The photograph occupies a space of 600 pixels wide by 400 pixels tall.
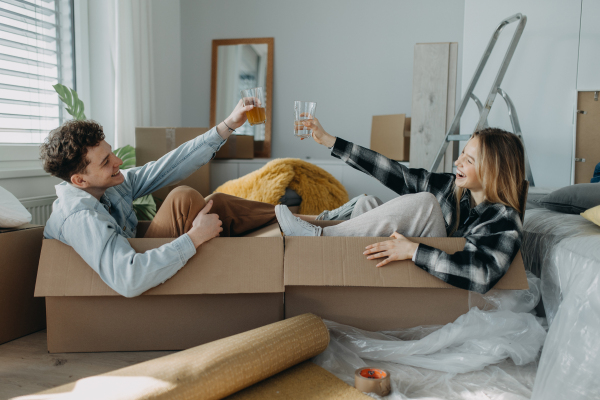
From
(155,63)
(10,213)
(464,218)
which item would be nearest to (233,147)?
(155,63)

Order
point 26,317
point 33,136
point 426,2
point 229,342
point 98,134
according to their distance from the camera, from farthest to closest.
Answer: point 426,2, point 33,136, point 26,317, point 98,134, point 229,342

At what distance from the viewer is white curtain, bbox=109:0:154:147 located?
2.90m

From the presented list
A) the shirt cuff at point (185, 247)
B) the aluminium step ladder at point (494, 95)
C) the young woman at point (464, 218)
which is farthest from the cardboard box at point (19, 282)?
the aluminium step ladder at point (494, 95)

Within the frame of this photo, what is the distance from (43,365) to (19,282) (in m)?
0.34

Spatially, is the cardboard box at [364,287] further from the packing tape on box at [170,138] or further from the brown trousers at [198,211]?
the packing tape on box at [170,138]

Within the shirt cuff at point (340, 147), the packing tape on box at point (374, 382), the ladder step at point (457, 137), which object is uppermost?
the ladder step at point (457, 137)

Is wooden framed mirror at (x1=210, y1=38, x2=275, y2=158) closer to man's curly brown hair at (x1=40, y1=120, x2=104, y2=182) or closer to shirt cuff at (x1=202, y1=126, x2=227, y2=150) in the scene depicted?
shirt cuff at (x1=202, y1=126, x2=227, y2=150)

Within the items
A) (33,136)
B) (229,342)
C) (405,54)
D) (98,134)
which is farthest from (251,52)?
(229,342)

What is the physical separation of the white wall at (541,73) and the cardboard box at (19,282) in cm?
253

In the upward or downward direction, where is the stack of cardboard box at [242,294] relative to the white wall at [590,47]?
downward

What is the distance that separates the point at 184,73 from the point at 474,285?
330 centimetres

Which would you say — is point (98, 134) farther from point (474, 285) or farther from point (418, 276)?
point (474, 285)

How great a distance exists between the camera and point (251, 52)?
3811 mm

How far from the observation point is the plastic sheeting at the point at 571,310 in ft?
3.54
